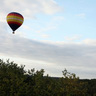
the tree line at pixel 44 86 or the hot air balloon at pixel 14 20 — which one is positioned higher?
the hot air balloon at pixel 14 20

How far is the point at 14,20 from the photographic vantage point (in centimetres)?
4072

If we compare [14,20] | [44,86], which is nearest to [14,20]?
[14,20]

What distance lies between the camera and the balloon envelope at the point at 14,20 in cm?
4091

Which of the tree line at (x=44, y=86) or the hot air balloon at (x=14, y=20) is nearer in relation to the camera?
the tree line at (x=44, y=86)

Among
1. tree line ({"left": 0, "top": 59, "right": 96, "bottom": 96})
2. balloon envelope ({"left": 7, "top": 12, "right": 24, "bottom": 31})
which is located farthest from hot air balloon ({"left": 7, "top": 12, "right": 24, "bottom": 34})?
tree line ({"left": 0, "top": 59, "right": 96, "bottom": 96})

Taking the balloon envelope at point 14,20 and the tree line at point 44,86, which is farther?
the balloon envelope at point 14,20

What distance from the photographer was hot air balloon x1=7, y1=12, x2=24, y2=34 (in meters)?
40.9

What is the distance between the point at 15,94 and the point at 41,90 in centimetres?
171

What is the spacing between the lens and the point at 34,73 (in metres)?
16.2

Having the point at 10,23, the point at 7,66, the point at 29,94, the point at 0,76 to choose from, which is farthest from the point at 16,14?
the point at 29,94

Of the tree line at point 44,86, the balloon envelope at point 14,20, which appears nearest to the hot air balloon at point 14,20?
the balloon envelope at point 14,20

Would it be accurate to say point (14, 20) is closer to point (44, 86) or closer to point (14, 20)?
point (14, 20)

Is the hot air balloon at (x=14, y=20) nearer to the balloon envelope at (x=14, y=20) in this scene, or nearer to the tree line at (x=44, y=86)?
the balloon envelope at (x=14, y=20)

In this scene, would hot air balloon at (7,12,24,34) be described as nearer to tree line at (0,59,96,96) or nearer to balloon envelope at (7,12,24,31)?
balloon envelope at (7,12,24,31)
